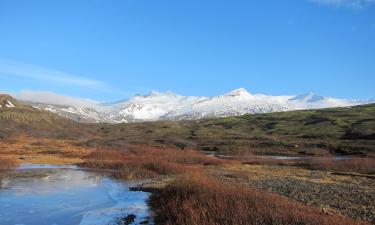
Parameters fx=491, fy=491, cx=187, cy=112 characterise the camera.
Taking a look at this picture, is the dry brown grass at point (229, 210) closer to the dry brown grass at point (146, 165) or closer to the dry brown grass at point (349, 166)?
the dry brown grass at point (146, 165)

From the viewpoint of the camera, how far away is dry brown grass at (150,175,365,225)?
1766 centimetres

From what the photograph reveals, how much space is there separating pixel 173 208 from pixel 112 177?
81.4ft

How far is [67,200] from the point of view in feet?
106

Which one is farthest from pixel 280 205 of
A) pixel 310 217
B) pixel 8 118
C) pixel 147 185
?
pixel 8 118

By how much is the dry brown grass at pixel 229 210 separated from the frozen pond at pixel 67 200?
2.74 meters

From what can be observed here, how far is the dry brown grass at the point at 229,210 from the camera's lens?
57.9 ft

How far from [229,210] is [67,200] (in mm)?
16162

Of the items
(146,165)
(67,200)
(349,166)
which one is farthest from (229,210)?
(349,166)

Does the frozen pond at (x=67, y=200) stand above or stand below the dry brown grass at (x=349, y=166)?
below

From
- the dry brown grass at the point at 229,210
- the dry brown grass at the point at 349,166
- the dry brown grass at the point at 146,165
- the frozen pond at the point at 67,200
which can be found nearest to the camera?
the dry brown grass at the point at 229,210

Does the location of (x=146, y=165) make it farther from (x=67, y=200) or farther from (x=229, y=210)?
(x=229, y=210)

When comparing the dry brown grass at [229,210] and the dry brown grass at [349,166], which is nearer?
the dry brown grass at [229,210]

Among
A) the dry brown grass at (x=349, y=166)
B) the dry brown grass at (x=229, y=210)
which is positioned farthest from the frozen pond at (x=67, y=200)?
the dry brown grass at (x=349, y=166)

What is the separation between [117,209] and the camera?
2919 centimetres
